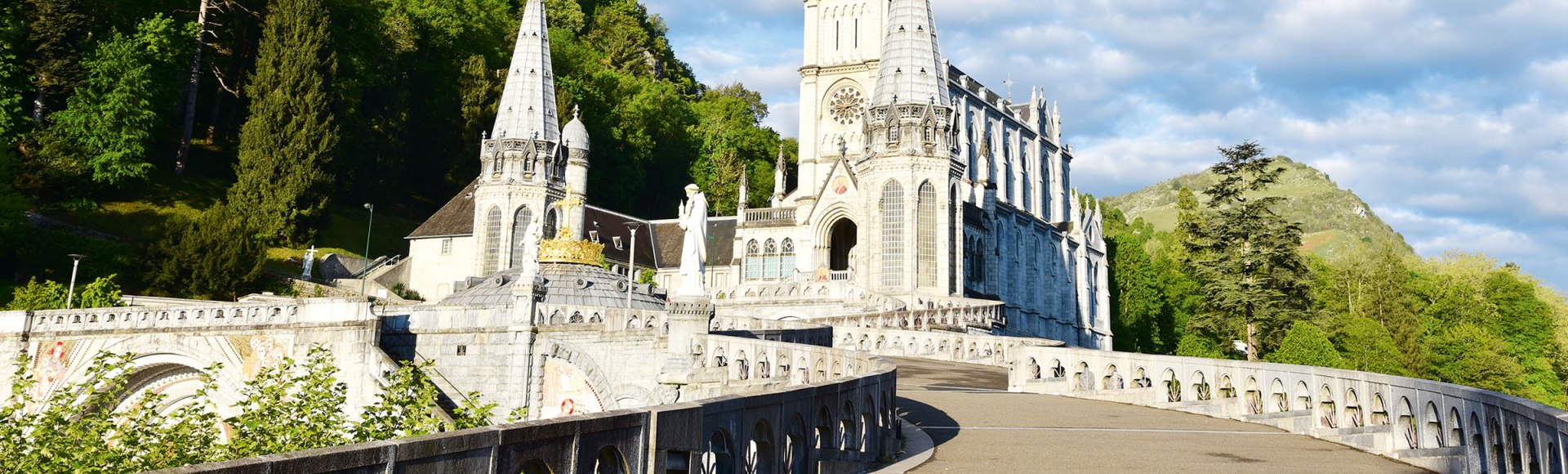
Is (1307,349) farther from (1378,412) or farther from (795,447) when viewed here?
(795,447)

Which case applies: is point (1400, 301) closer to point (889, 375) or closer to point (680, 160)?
point (680, 160)

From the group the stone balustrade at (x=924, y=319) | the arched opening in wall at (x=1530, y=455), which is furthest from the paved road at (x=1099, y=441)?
the stone balustrade at (x=924, y=319)

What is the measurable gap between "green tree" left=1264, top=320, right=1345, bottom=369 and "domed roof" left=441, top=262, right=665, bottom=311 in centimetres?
2363

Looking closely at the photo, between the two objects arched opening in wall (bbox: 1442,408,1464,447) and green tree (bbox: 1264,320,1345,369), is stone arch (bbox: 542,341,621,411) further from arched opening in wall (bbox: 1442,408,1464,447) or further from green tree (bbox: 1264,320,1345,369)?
green tree (bbox: 1264,320,1345,369)

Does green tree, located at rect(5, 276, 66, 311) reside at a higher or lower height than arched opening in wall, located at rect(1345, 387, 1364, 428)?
higher

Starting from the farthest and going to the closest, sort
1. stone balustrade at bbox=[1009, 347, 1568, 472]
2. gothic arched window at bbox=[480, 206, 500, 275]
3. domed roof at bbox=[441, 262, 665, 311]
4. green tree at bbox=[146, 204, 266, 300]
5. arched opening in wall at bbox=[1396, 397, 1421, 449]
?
gothic arched window at bbox=[480, 206, 500, 275] < green tree at bbox=[146, 204, 266, 300] < domed roof at bbox=[441, 262, 665, 311] < arched opening in wall at bbox=[1396, 397, 1421, 449] < stone balustrade at bbox=[1009, 347, 1568, 472]

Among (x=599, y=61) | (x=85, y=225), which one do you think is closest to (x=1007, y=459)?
(x=85, y=225)

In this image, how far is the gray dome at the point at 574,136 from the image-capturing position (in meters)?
59.3

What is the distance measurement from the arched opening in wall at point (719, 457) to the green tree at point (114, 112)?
46.9m

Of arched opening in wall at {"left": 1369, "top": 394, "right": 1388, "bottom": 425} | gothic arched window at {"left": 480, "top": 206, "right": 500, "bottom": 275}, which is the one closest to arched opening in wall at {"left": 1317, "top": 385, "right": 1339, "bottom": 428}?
arched opening in wall at {"left": 1369, "top": 394, "right": 1388, "bottom": 425}

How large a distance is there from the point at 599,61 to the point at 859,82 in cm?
2297

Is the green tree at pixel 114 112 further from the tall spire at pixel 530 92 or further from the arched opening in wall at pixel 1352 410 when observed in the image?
the arched opening in wall at pixel 1352 410

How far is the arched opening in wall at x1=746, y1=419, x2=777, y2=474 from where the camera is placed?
8.02 m

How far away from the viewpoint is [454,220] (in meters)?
59.7
